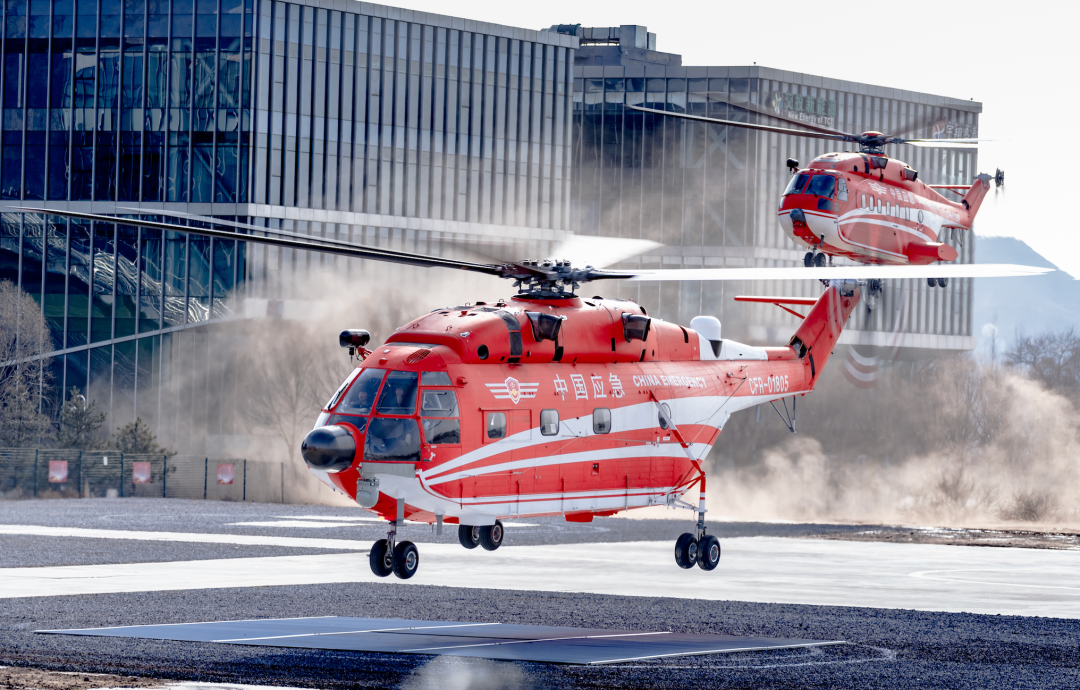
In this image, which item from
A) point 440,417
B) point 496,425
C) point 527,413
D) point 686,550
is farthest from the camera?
point 686,550

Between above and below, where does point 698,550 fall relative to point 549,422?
below

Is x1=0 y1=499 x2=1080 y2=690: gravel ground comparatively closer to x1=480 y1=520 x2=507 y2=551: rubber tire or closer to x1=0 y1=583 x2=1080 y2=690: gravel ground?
x1=0 y1=583 x2=1080 y2=690: gravel ground

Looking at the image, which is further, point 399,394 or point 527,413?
point 527,413

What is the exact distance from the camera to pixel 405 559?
25.6 m

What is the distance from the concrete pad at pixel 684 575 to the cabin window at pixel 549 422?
1138 cm

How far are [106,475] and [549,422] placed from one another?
173ft

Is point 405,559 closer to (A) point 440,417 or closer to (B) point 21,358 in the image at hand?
(A) point 440,417

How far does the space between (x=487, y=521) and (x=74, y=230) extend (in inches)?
2933

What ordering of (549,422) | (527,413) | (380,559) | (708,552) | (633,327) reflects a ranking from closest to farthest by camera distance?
(380,559), (527,413), (549,422), (633,327), (708,552)

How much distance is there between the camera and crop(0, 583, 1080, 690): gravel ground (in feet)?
78.5

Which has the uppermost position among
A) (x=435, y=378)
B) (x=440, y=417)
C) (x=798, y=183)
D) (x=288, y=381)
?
(x=798, y=183)

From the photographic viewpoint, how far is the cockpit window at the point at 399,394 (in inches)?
1016

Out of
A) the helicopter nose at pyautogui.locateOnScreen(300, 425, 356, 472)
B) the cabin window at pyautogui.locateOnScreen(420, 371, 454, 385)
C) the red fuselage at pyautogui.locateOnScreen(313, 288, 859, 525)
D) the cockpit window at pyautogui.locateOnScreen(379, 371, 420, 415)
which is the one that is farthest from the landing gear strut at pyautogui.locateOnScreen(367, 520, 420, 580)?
the cabin window at pyautogui.locateOnScreen(420, 371, 454, 385)

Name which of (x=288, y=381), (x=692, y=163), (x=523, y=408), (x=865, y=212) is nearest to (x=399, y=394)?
(x=523, y=408)
